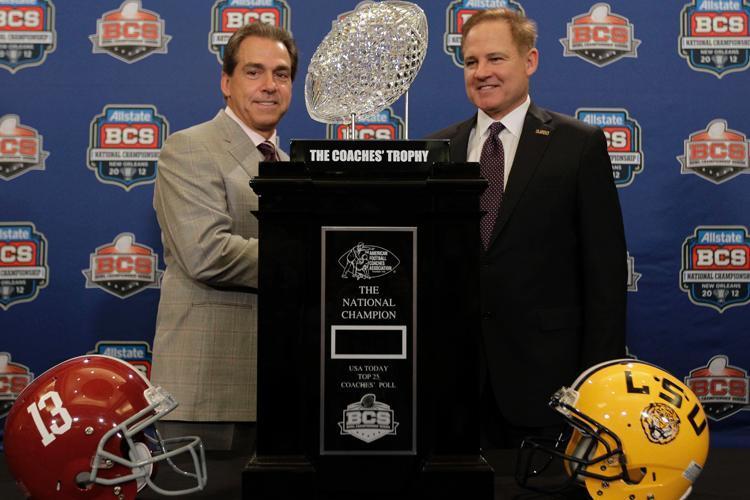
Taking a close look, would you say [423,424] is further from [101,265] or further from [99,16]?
Result: [99,16]

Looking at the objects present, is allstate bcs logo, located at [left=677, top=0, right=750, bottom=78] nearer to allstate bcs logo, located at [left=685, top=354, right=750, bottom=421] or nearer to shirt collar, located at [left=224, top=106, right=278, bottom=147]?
allstate bcs logo, located at [left=685, top=354, right=750, bottom=421]

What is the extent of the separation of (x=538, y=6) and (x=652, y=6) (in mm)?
471

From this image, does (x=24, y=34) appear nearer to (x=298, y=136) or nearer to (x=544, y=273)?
(x=298, y=136)

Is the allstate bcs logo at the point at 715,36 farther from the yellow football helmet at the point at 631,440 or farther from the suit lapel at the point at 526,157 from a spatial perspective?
the yellow football helmet at the point at 631,440

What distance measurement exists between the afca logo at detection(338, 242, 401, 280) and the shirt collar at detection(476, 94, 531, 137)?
1213 millimetres

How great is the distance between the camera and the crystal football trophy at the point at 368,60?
143cm

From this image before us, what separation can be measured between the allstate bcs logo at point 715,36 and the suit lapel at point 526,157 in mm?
1288

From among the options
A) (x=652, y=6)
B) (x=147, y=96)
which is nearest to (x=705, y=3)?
(x=652, y=6)

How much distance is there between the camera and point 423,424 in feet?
3.92

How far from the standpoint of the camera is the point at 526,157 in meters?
2.22

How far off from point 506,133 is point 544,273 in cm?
45

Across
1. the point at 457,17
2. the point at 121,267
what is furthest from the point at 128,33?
the point at 457,17

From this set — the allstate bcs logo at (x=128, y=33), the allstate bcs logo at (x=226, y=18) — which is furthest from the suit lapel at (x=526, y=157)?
the allstate bcs logo at (x=128, y=33)

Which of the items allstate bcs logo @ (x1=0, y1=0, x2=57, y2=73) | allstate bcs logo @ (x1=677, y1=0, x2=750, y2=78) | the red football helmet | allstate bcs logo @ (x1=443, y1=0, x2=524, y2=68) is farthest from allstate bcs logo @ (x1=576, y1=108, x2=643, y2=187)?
the red football helmet
